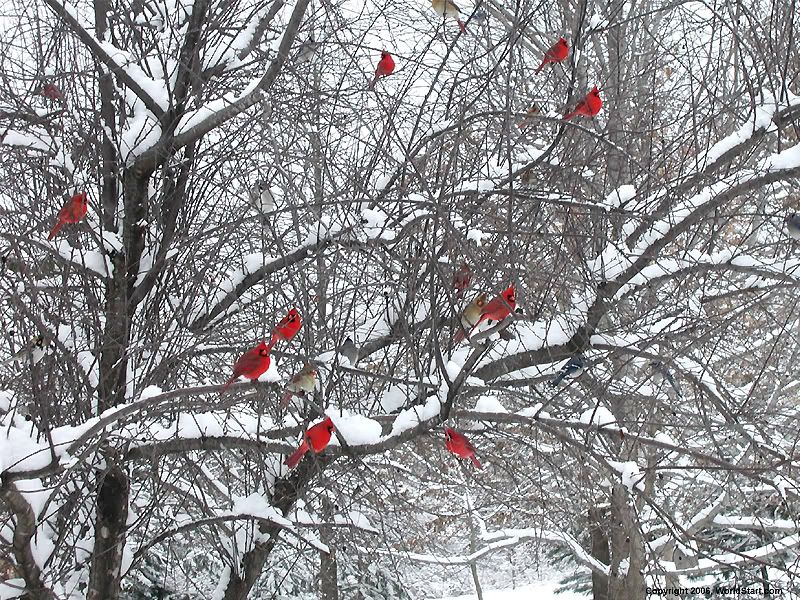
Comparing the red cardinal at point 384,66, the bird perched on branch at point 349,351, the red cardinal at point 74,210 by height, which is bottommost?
the bird perched on branch at point 349,351

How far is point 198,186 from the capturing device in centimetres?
430

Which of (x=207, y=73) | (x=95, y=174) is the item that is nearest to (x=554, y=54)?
(x=207, y=73)

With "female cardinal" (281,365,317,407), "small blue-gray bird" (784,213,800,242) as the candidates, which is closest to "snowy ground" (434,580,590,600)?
"small blue-gray bird" (784,213,800,242)

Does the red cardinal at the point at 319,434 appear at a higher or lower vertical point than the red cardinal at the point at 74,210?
lower

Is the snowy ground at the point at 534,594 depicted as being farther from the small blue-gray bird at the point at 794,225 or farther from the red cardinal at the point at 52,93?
the red cardinal at the point at 52,93

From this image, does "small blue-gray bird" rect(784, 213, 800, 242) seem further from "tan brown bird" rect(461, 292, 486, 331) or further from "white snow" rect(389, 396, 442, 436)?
"white snow" rect(389, 396, 442, 436)

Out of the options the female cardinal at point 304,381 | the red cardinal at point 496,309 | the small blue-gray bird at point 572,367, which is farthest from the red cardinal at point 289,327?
the small blue-gray bird at point 572,367

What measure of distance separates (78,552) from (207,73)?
2919mm

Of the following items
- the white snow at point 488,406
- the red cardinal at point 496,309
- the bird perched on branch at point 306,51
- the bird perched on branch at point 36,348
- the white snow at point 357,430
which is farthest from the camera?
the bird perched on branch at point 306,51

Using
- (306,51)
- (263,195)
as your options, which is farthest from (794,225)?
(263,195)

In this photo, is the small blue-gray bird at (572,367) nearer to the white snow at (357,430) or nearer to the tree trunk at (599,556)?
the white snow at (357,430)

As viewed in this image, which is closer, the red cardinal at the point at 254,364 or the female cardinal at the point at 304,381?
the red cardinal at the point at 254,364

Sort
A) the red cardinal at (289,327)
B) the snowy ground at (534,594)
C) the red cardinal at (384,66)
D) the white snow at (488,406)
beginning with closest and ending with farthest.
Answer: the red cardinal at (289,327) < the white snow at (488,406) < the red cardinal at (384,66) < the snowy ground at (534,594)

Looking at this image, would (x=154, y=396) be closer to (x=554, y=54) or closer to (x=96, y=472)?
(x=96, y=472)
